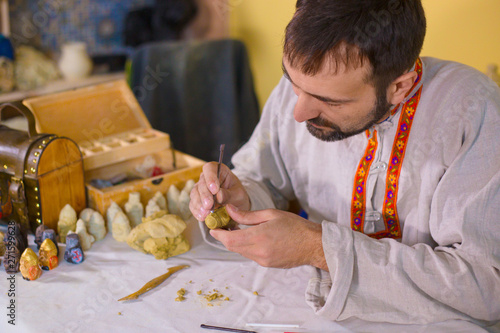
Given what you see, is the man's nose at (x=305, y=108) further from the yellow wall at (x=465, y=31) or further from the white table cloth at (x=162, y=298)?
the yellow wall at (x=465, y=31)

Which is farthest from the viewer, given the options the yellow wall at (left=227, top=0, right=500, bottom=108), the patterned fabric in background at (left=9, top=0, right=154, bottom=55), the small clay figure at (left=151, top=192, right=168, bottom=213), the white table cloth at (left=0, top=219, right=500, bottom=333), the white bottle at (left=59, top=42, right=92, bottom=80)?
the patterned fabric in background at (left=9, top=0, right=154, bottom=55)

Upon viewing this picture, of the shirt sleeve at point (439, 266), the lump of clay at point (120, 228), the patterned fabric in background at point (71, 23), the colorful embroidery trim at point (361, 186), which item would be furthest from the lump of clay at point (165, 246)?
the patterned fabric in background at point (71, 23)

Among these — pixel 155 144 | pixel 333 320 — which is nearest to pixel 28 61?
pixel 155 144

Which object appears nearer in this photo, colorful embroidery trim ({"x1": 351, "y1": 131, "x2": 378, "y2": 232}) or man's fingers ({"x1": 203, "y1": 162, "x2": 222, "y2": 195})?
man's fingers ({"x1": 203, "y1": 162, "x2": 222, "y2": 195})

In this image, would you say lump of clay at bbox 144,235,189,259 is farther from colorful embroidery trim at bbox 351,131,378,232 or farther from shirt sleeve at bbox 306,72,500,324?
colorful embroidery trim at bbox 351,131,378,232

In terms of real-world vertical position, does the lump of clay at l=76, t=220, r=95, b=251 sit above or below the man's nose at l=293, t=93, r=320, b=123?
below

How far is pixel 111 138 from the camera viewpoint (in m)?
1.77

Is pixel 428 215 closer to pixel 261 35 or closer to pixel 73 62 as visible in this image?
pixel 261 35

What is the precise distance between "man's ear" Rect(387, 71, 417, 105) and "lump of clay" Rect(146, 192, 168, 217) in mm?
724

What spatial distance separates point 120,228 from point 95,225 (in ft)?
0.25

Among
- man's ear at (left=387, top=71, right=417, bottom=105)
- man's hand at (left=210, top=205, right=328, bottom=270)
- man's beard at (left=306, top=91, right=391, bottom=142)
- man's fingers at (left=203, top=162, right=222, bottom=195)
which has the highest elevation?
man's ear at (left=387, top=71, right=417, bottom=105)

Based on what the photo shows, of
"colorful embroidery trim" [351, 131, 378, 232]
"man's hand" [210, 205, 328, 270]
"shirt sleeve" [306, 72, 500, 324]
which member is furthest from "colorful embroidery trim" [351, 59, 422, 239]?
"man's hand" [210, 205, 328, 270]

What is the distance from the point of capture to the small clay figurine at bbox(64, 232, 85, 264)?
129 centimetres

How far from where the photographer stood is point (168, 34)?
3.39 m
